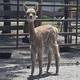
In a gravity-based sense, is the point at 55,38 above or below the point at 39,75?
above

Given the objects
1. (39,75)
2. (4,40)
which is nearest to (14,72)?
(39,75)

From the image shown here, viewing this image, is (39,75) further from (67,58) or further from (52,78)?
(67,58)

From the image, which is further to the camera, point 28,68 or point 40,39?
point 28,68

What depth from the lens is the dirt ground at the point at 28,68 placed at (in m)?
7.88

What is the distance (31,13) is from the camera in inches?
293

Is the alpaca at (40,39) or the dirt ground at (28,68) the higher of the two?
the alpaca at (40,39)

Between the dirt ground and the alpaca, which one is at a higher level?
the alpaca

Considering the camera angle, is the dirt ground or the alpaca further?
the dirt ground

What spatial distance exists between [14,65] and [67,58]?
5.90ft

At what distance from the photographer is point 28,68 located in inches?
351

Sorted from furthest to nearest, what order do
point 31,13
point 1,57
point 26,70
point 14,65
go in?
point 1,57 < point 14,65 < point 26,70 < point 31,13

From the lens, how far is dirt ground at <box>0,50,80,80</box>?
7883mm

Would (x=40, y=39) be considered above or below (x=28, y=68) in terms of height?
above

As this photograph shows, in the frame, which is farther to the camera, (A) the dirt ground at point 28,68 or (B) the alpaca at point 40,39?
(A) the dirt ground at point 28,68
